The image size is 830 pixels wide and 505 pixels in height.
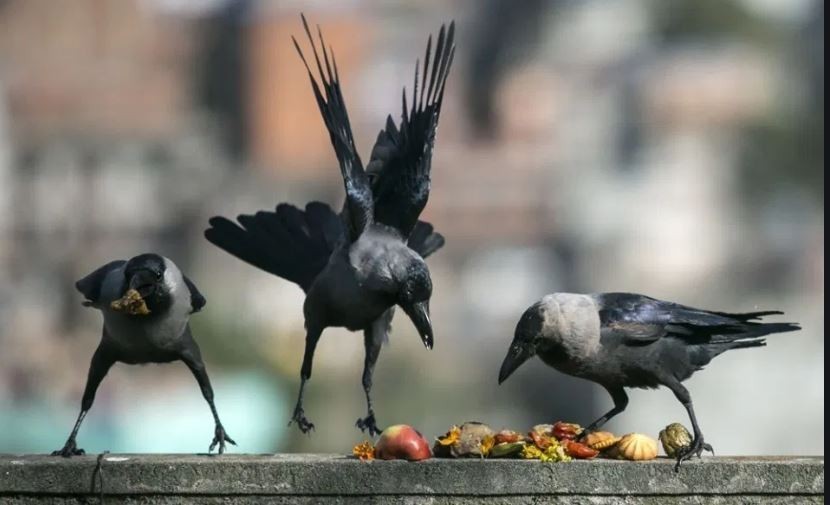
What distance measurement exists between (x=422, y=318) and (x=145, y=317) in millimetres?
1658

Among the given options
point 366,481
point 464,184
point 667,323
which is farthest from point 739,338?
point 464,184

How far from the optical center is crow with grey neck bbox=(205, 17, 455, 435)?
11.0m

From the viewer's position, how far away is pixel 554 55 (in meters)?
128

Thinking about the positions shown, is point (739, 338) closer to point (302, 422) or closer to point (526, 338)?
point (526, 338)

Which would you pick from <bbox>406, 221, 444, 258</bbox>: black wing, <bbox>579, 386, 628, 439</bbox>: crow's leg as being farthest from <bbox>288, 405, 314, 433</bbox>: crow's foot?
<bbox>406, 221, 444, 258</bbox>: black wing

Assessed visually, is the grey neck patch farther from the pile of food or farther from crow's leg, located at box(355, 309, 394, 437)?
crow's leg, located at box(355, 309, 394, 437)

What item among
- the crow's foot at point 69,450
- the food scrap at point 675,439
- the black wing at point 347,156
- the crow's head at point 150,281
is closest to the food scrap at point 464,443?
the food scrap at point 675,439

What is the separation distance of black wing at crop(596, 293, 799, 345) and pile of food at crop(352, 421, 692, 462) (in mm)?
579

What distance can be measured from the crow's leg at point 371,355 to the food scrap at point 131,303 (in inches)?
58.6

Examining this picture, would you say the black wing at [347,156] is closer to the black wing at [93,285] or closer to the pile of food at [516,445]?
the black wing at [93,285]

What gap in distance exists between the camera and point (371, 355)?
36.5 feet

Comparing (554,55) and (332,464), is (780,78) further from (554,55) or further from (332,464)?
(332,464)

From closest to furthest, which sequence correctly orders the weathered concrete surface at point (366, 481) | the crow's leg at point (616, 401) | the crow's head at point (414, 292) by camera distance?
the weathered concrete surface at point (366, 481)
the crow's leg at point (616, 401)
the crow's head at point (414, 292)

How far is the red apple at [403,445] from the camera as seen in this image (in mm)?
9734
